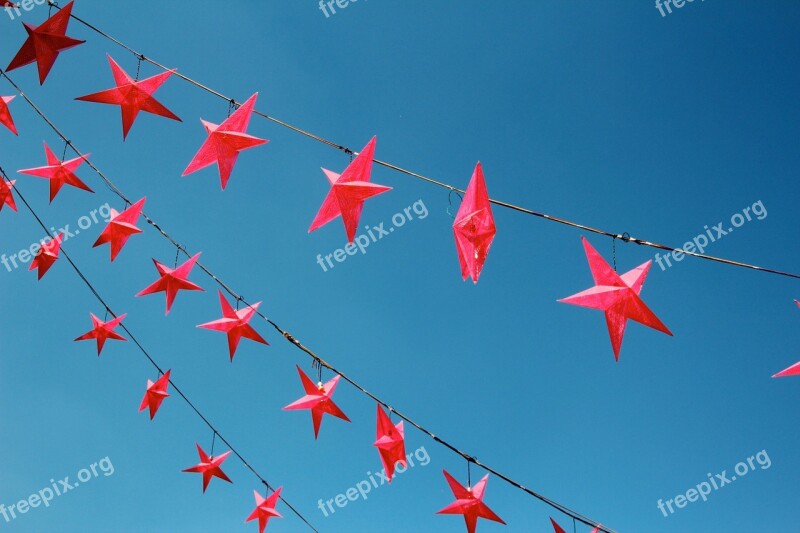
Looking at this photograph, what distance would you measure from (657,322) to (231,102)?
10.5 ft

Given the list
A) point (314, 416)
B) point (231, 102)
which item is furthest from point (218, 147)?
point (314, 416)

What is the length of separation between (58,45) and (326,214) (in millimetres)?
2034

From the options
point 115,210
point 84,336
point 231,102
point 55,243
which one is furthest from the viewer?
point 84,336

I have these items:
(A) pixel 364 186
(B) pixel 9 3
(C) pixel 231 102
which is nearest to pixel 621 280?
(A) pixel 364 186

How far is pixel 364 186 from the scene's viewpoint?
3785 mm

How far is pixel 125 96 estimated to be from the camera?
4.11 meters

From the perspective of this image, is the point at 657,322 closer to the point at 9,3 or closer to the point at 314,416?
the point at 314,416

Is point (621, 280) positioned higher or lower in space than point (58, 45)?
lower

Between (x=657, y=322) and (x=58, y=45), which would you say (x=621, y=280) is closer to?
(x=657, y=322)

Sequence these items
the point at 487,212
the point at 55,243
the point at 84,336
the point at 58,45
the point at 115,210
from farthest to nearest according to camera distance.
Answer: the point at 84,336 → the point at 55,243 → the point at 115,210 → the point at 58,45 → the point at 487,212

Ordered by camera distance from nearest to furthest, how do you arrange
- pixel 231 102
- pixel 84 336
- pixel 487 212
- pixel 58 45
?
pixel 487 212 → pixel 58 45 → pixel 231 102 → pixel 84 336

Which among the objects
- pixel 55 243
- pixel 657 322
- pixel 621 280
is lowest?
pixel 657 322

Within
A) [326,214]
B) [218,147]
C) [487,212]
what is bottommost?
[487,212]

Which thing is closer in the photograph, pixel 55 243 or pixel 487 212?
pixel 487 212
